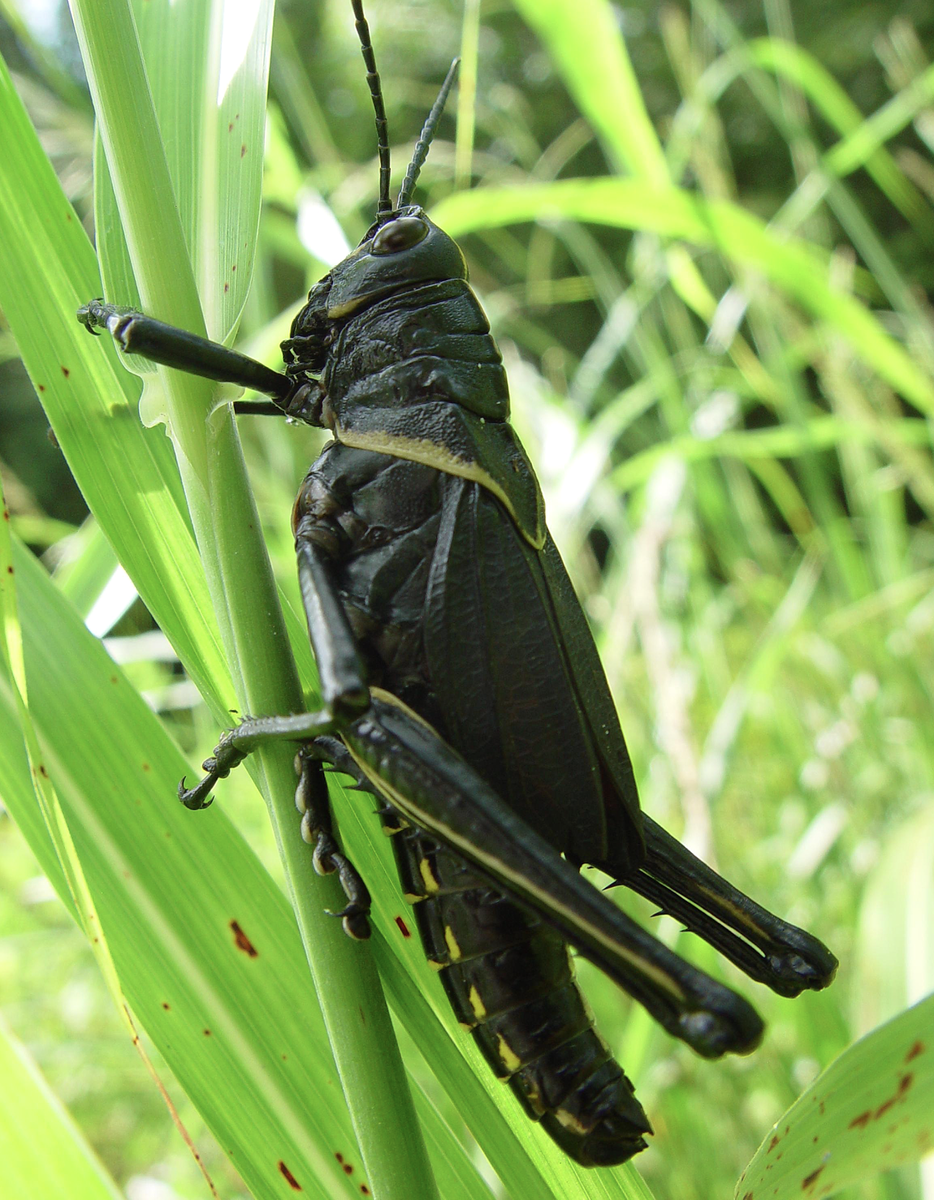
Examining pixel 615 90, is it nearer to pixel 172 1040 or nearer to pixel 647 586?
pixel 647 586

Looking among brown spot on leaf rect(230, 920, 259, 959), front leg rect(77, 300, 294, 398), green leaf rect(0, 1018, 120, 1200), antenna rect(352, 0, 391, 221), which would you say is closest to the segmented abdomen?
brown spot on leaf rect(230, 920, 259, 959)

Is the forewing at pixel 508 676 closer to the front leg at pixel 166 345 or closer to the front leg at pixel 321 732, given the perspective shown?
the front leg at pixel 321 732

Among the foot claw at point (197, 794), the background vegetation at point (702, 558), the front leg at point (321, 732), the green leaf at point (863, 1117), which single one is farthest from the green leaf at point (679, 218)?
the green leaf at point (863, 1117)

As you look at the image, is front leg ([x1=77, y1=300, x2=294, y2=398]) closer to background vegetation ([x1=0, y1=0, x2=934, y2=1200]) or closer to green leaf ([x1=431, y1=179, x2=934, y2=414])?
background vegetation ([x1=0, y1=0, x2=934, y2=1200])

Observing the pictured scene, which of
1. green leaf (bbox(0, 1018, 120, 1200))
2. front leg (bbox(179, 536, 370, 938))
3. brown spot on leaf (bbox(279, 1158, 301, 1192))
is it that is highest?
front leg (bbox(179, 536, 370, 938))

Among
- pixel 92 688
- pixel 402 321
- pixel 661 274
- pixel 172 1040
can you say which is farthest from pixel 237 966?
pixel 661 274

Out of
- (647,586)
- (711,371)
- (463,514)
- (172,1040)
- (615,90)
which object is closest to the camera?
(172,1040)

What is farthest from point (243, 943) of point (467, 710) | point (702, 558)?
point (702, 558)
